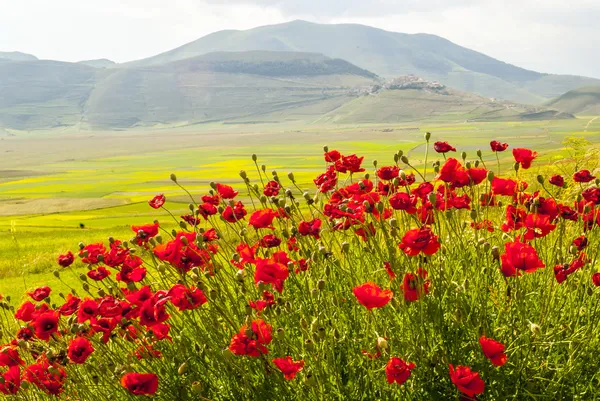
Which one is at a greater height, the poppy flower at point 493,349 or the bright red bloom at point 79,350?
the poppy flower at point 493,349

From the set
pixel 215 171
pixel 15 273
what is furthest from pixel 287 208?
pixel 215 171

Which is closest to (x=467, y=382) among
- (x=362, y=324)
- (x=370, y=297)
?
(x=370, y=297)

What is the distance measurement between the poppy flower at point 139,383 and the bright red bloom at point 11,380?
35.3 inches

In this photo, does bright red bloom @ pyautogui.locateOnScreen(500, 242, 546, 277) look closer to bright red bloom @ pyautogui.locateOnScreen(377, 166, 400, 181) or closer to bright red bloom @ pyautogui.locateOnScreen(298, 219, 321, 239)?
bright red bloom @ pyautogui.locateOnScreen(377, 166, 400, 181)

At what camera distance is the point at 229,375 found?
314 cm

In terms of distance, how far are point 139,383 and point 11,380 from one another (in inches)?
45.9

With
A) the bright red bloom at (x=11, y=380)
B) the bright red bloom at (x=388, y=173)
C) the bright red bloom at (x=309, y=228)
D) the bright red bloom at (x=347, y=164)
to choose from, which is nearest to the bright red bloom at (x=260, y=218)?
the bright red bloom at (x=309, y=228)

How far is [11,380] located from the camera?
3.28 meters

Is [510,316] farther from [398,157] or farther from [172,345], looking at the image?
[172,345]

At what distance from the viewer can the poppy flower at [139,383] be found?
261 centimetres

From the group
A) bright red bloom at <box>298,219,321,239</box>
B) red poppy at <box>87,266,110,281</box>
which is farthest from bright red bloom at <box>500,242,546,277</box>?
red poppy at <box>87,266,110,281</box>

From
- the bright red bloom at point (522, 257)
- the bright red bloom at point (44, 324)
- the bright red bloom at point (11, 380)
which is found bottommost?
the bright red bloom at point (11, 380)

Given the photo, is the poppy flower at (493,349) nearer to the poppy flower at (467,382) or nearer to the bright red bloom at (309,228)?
the poppy flower at (467,382)

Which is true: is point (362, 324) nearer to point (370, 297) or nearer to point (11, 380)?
point (370, 297)
